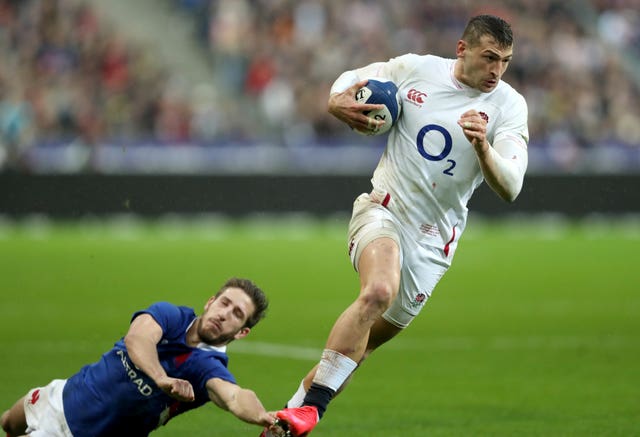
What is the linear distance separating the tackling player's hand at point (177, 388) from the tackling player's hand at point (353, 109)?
1.98 m

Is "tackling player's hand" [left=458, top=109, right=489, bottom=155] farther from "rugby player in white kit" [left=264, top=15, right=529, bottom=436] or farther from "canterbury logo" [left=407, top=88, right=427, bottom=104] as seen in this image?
"canterbury logo" [left=407, top=88, right=427, bottom=104]

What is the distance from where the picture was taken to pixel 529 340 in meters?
12.4

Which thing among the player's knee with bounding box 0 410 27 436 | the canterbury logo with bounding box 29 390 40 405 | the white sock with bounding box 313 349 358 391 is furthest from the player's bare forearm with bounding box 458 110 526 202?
the player's knee with bounding box 0 410 27 436

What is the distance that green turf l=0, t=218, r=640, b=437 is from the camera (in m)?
8.83

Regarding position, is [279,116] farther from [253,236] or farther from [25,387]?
[25,387]

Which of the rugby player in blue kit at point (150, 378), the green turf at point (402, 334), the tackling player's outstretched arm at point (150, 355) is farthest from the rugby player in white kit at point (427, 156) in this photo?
the green turf at point (402, 334)

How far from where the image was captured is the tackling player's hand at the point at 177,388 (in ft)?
20.0

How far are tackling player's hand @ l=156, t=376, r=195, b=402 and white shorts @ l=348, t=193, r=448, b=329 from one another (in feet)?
5.10

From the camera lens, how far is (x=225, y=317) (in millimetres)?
6590

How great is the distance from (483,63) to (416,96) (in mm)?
471

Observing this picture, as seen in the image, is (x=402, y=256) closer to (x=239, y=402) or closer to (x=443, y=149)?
(x=443, y=149)

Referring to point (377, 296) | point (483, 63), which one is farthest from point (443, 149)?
point (377, 296)

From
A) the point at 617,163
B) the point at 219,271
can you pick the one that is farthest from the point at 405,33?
the point at 219,271

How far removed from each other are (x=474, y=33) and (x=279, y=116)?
18.7m
